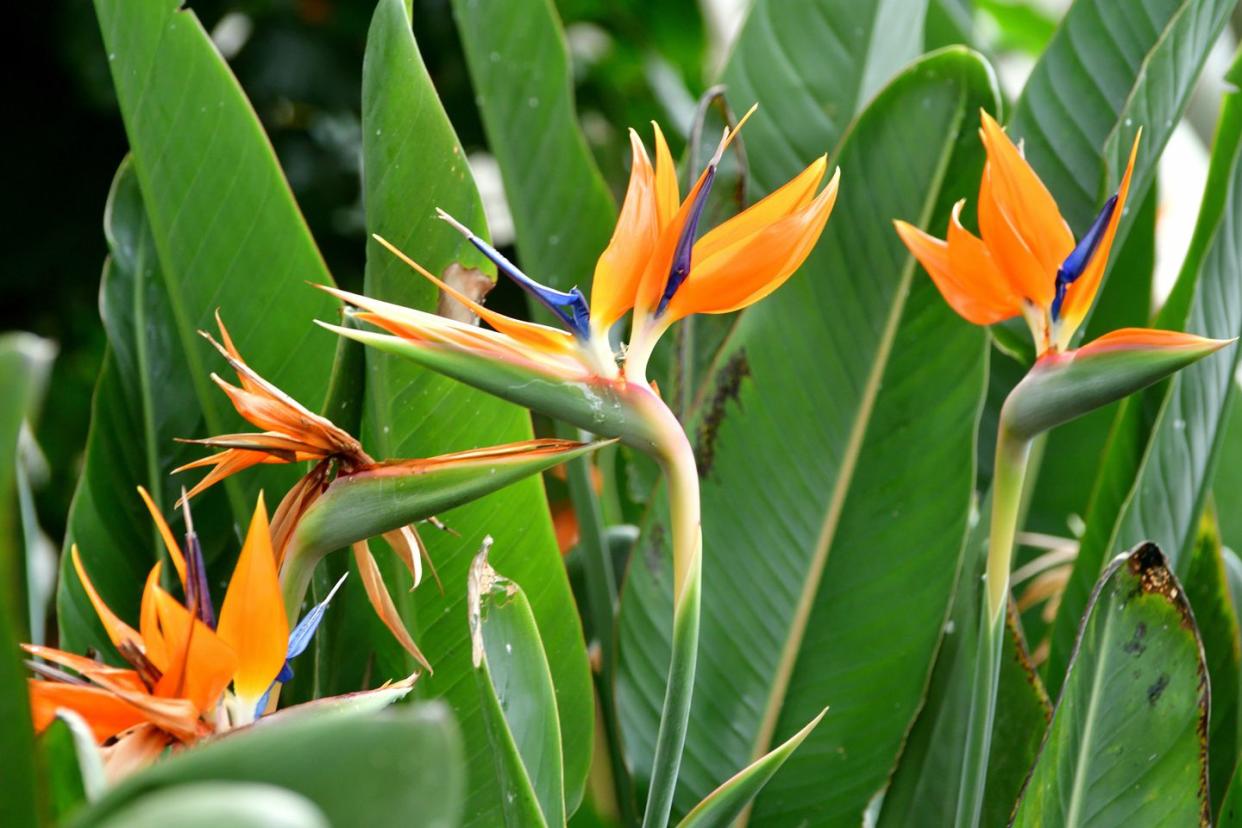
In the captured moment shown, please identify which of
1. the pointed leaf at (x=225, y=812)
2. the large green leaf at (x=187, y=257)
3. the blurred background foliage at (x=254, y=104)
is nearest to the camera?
the pointed leaf at (x=225, y=812)

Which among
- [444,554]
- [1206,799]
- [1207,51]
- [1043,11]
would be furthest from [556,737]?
[1043,11]

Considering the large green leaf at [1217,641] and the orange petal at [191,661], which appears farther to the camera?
the large green leaf at [1217,641]

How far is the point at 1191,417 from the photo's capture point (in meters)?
0.55

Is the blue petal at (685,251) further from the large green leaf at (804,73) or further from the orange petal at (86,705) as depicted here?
the large green leaf at (804,73)

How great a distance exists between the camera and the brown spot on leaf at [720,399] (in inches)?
22.1

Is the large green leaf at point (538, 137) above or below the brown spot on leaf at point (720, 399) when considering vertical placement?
above

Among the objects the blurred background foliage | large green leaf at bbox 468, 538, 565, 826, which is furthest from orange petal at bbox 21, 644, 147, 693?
the blurred background foliage

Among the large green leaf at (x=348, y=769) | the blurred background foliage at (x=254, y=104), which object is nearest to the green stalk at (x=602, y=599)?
the large green leaf at (x=348, y=769)

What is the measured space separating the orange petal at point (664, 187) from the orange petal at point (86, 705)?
18 cm

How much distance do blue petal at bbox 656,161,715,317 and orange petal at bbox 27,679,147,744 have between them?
17 cm

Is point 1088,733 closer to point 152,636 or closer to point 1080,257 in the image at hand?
point 1080,257

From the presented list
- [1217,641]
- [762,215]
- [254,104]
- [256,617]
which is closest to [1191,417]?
[1217,641]

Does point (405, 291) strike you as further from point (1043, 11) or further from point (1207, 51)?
point (1043, 11)

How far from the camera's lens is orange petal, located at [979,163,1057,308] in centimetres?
36
